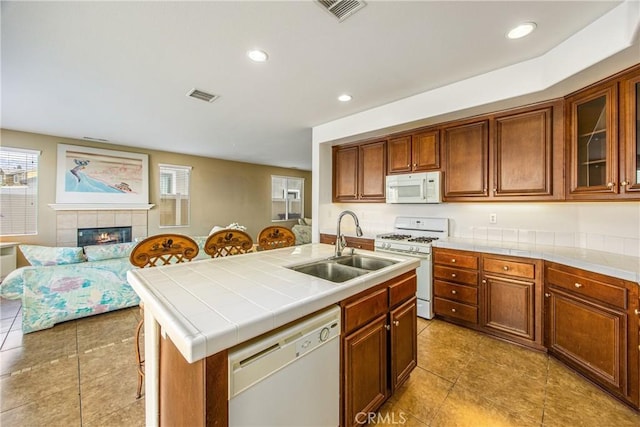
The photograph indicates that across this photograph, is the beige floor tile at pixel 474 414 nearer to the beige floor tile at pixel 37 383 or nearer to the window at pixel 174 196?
the beige floor tile at pixel 37 383

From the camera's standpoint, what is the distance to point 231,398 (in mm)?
857

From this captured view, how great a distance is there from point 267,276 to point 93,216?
5281 millimetres

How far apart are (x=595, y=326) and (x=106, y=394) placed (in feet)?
11.5

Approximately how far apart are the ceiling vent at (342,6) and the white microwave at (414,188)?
2.03m

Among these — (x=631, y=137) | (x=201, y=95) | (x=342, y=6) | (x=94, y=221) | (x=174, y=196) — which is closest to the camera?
(x=342, y=6)

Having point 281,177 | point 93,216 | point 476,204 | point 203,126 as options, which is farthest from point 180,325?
point 281,177

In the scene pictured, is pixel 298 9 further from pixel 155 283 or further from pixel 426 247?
pixel 426 247

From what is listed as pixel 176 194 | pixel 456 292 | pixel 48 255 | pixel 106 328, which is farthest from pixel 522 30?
pixel 176 194

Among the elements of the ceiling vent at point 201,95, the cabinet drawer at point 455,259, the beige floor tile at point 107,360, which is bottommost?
the beige floor tile at point 107,360

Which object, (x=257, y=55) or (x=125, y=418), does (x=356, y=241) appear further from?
(x=125, y=418)

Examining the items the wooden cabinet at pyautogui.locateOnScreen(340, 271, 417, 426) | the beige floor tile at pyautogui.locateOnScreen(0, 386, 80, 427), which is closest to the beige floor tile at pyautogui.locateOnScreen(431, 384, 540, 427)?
the wooden cabinet at pyautogui.locateOnScreen(340, 271, 417, 426)

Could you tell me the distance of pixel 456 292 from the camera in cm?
276

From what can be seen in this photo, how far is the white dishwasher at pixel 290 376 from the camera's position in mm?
892

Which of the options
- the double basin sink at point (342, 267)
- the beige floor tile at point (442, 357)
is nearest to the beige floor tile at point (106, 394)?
the double basin sink at point (342, 267)
